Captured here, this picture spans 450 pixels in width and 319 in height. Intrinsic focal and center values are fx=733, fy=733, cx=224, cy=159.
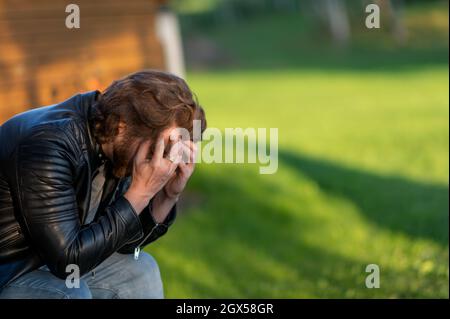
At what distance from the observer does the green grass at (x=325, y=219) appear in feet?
19.1

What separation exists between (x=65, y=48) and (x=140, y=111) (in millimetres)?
6188

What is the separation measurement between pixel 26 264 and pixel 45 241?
0.28 metres

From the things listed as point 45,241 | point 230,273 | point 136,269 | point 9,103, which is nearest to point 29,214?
point 45,241

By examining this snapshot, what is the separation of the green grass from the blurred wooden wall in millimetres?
1931

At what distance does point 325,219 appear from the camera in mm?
8141

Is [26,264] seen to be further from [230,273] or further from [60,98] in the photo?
[60,98]

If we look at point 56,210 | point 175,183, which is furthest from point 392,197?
point 56,210

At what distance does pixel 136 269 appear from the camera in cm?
359

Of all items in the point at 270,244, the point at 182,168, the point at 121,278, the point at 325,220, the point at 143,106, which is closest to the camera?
the point at 143,106

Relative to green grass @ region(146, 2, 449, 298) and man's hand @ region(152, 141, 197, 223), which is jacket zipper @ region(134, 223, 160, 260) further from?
green grass @ region(146, 2, 449, 298)

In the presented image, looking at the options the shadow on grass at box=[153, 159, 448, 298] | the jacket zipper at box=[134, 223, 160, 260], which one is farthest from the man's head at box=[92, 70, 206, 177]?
the shadow on grass at box=[153, 159, 448, 298]

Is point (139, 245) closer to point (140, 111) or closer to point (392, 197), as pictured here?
point (140, 111)

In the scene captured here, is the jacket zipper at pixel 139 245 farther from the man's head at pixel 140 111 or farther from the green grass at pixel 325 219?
the green grass at pixel 325 219

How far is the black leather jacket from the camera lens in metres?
2.97
